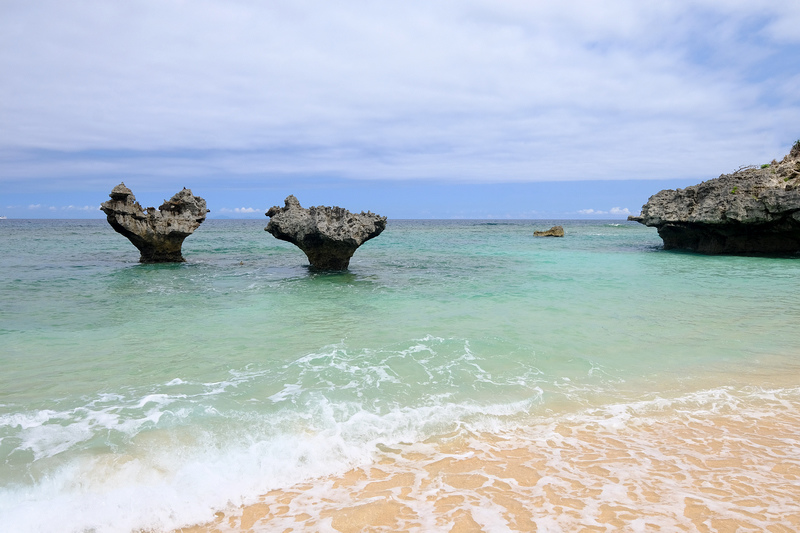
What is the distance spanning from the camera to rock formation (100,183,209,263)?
18.0 m

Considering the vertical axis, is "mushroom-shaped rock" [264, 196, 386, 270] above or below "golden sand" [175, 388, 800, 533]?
above

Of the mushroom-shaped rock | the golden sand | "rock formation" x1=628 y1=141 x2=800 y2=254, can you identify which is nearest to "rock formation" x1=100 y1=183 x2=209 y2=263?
the mushroom-shaped rock

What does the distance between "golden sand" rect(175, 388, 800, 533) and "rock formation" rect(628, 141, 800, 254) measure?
2021cm

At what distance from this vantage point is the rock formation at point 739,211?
21.1 meters

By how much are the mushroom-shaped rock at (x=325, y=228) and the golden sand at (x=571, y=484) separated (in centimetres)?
1166

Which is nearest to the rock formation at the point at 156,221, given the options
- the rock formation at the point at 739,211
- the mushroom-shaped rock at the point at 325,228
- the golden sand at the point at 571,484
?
the mushroom-shaped rock at the point at 325,228

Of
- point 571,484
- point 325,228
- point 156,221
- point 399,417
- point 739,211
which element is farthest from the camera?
point 739,211

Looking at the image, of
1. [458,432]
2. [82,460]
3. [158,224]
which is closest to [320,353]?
[458,432]

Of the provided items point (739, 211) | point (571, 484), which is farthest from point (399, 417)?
point (739, 211)

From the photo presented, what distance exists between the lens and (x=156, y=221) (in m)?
18.7

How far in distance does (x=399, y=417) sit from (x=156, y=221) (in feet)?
55.2

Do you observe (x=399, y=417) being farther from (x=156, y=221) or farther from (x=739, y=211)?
(x=739, y=211)

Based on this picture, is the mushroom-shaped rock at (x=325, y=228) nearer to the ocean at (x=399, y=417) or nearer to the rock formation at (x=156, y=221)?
the rock formation at (x=156, y=221)

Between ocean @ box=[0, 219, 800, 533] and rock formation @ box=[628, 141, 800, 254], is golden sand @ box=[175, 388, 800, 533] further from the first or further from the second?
rock formation @ box=[628, 141, 800, 254]
